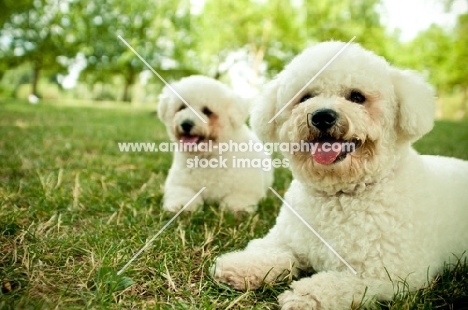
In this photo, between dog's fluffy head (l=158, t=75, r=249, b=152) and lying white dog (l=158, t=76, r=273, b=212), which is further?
dog's fluffy head (l=158, t=75, r=249, b=152)

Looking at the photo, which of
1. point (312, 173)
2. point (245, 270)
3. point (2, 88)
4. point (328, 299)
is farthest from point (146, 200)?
point (2, 88)

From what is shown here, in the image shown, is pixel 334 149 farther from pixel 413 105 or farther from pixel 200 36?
pixel 200 36

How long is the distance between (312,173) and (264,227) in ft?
3.28

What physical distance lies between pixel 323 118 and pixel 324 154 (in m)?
0.20

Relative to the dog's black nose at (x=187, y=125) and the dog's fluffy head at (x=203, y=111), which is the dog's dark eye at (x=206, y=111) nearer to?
the dog's fluffy head at (x=203, y=111)

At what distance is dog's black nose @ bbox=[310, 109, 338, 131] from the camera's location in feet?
6.53

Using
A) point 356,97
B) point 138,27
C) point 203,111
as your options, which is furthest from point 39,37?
point 356,97

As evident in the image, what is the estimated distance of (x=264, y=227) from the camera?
2.99 metres

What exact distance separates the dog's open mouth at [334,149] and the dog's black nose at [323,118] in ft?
0.25

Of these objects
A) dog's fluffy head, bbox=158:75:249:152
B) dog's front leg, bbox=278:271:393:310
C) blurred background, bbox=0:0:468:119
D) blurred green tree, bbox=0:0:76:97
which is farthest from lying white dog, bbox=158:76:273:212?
blurred green tree, bbox=0:0:76:97

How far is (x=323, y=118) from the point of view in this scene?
2008 millimetres

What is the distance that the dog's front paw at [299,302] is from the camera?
1807mm

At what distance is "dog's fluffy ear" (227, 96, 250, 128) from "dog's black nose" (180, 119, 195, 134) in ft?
1.33

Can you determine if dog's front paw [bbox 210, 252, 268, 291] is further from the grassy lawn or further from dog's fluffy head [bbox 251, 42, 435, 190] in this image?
dog's fluffy head [bbox 251, 42, 435, 190]
